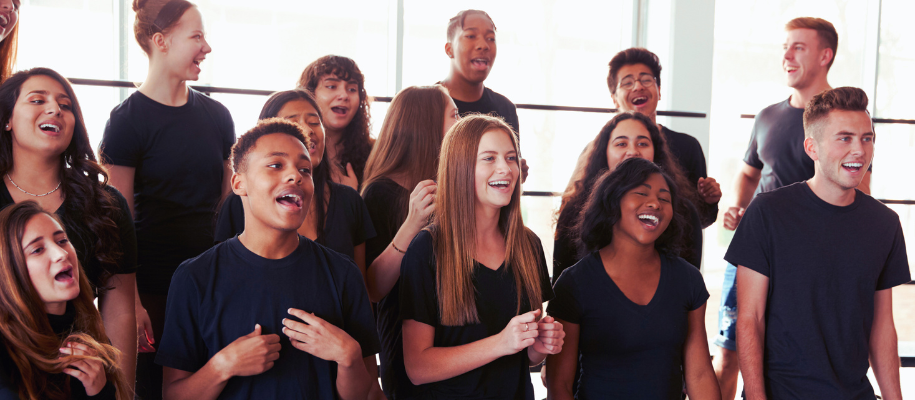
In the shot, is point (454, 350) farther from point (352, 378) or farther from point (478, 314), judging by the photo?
point (352, 378)

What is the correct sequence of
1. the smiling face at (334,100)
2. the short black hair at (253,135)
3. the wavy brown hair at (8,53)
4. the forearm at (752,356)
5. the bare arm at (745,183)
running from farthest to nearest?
the bare arm at (745,183), the smiling face at (334,100), the wavy brown hair at (8,53), the forearm at (752,356), the short black hair at (253,135)

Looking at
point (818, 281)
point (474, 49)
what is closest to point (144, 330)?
point (474, 49)

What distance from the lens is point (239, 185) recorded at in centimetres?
159

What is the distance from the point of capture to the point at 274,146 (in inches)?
62.4

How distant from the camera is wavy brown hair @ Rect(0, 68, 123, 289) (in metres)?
1.63

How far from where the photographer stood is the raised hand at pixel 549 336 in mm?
1559

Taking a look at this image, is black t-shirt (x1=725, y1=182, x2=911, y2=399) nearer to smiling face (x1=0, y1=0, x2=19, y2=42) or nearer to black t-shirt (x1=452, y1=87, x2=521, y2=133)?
black t-shirt (x1=452, y1=87, x2=521, y2=133)

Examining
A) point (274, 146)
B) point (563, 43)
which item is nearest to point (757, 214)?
point (274, 146)

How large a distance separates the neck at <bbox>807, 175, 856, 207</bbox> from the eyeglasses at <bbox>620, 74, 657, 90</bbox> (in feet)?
3.05

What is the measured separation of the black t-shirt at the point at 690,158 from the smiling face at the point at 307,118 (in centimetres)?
139

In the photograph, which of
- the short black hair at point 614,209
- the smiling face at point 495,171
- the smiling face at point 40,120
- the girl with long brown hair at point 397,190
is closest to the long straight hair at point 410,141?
the girl with long brown hair at point 397,190

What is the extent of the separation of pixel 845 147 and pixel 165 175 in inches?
82.3

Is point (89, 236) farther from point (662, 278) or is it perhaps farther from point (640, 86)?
point (640, 86)

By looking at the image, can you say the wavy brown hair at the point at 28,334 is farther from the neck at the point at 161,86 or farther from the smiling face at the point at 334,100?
the smiling face at the point at 334,100
